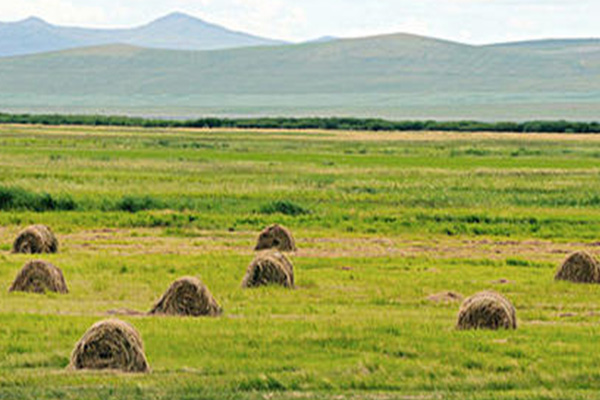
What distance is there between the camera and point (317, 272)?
28.6m

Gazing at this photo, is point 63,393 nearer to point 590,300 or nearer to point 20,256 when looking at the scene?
point 590,300

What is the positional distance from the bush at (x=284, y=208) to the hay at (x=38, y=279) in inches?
769

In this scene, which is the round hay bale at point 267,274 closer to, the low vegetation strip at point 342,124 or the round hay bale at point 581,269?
the round hay bale at point 581,269

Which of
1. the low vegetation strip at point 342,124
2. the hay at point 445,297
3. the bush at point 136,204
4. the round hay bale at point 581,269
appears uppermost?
the round hay bale at point 581,269

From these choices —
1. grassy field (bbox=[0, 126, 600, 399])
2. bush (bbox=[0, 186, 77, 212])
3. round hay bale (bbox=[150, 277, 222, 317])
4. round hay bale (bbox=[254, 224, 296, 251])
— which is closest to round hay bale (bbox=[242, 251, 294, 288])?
grassy field (bbox=[0, 126, 600, 399])

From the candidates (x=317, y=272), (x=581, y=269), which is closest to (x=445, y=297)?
(x=581, y=269)

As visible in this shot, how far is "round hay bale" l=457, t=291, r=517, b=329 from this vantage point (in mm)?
19609

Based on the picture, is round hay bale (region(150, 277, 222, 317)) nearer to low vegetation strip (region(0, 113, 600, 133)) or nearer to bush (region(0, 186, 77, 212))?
bush (region(0, 186, 77, 212))

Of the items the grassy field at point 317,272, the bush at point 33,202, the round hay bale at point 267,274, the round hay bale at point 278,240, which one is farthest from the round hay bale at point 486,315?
the bush at point 33,202

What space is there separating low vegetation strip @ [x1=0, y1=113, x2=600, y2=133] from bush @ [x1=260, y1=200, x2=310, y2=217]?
71973 mm

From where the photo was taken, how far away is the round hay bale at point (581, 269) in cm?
2672

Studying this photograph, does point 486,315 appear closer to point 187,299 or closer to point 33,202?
point 187,299

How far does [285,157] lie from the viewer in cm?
7569

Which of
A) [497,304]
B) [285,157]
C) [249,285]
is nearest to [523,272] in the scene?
[249,285]
